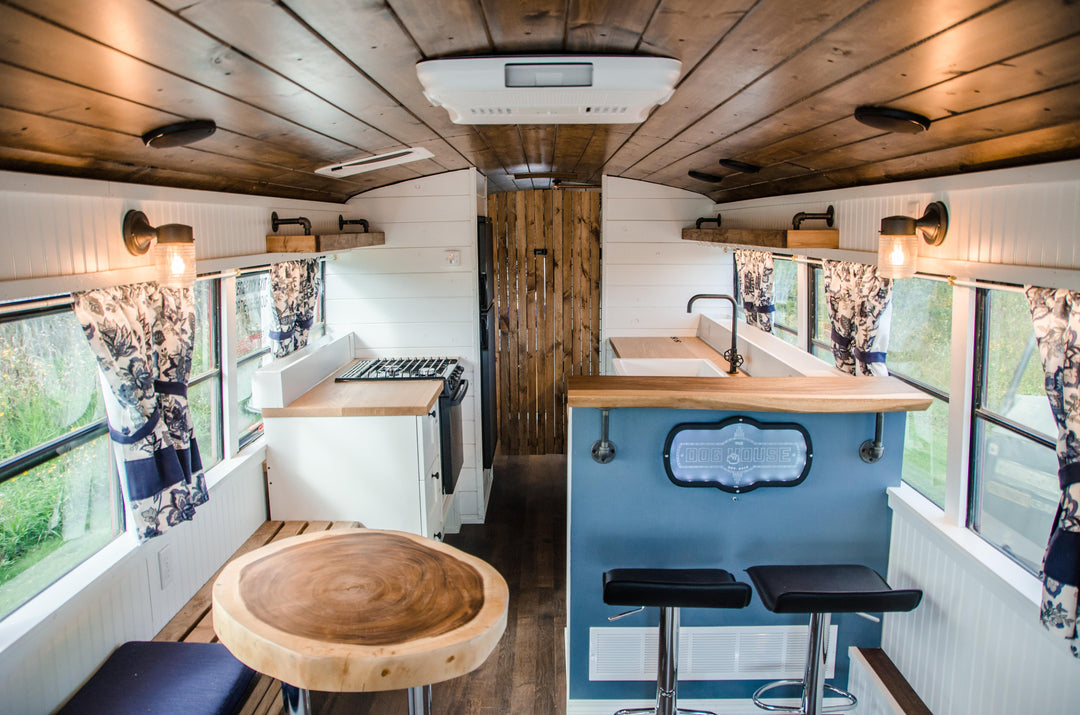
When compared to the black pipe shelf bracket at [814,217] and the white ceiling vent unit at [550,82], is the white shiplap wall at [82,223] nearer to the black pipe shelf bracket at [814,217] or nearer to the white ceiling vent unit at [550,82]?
the white ceiling vent unit at [550,82]

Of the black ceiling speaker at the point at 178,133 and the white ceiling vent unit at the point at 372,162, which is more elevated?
the white ceiling vent unit at the point at 372,162

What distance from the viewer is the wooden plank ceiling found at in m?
1.23

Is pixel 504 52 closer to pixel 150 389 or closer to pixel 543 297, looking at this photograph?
pixel 150 389

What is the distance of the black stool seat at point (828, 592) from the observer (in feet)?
7.21

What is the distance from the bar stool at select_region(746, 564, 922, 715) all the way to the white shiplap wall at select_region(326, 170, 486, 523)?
313 centimetres

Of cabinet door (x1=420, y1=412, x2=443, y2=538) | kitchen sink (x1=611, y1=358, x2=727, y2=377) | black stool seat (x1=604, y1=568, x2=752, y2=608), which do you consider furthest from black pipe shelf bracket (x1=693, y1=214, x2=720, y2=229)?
black stool seat (x1=604, y1=568, x2=752, y2=608)

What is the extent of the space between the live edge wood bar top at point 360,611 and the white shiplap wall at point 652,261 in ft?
13.4

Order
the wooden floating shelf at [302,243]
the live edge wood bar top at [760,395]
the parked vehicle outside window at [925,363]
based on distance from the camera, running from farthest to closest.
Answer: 1. the wooden floating shelf at [302,243]
2. the parked vehicle outside window at [925,363]
3. the live edge wood bar top at [760,395]

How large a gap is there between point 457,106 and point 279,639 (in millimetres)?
1414

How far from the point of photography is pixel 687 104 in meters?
2.24

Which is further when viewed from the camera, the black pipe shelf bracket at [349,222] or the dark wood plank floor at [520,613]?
the black pipe shelf bracket at [349,222]

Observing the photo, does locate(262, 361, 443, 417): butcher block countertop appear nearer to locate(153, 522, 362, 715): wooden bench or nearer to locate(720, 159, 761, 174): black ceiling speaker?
locate(153, 522, 362, 715): wooden bench

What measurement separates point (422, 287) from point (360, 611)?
373cm

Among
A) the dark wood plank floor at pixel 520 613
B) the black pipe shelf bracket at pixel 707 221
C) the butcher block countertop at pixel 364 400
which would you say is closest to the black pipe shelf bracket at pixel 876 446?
the dark wood plank floor at pixel 520 613
